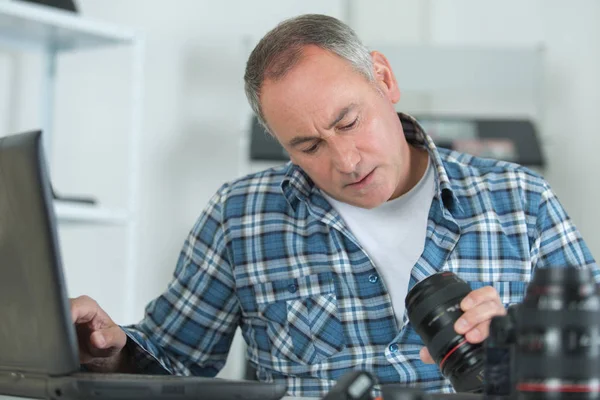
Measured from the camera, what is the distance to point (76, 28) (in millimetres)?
2088

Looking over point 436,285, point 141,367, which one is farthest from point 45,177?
point 141,367

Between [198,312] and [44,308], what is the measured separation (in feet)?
2.12

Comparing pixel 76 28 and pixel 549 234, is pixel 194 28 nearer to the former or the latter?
pixel 76 28

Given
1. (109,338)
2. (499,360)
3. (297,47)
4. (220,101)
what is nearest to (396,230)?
(297,47)

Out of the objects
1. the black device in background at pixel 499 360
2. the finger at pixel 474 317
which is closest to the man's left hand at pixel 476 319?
the finger at pixel 474 317

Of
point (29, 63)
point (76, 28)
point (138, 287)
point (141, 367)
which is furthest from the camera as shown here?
point (138, 287)

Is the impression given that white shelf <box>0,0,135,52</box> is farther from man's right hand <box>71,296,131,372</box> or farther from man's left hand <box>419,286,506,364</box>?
man's left hand <box>419,286,506,364</box>

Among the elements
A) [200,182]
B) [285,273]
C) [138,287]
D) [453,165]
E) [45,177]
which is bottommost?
[138,287]

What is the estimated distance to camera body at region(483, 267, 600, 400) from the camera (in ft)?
1.94

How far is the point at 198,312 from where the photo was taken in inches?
57.6

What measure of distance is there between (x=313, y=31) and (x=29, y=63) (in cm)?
132

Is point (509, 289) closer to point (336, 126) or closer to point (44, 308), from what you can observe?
point (336, 126)

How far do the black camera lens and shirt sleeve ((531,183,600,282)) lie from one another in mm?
534

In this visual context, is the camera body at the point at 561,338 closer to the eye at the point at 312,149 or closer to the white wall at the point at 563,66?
the eye at the point at 312,149
